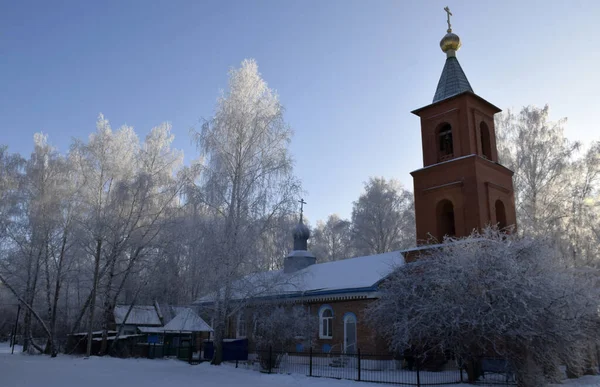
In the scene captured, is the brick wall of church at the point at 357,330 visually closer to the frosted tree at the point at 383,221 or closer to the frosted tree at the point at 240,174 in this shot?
the frosted tree at the point at 240,174

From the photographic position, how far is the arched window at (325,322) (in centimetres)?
2192

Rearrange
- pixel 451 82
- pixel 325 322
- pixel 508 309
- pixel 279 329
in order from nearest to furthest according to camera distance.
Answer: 1. pixel 508 309
2. pixel 279 329
3. pixel 451 82
4. pixel 325 322

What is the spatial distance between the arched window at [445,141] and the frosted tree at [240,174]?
7027 millimetres

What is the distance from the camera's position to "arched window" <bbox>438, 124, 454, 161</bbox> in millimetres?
20984

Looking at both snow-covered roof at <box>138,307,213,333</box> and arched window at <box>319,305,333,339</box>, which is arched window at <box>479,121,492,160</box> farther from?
snow-covered roof at <box>138,307,213,333</box>

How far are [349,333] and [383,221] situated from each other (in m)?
19.6

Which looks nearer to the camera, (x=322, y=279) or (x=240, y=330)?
(x=322, y=279)

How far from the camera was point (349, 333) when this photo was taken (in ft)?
68.2

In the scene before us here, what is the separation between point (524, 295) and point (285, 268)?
1837 centimetres

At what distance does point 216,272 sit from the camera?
17797mm

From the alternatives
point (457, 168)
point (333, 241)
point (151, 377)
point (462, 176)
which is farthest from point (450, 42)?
point (333, 241)

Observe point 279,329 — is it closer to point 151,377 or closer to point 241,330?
point 151,377

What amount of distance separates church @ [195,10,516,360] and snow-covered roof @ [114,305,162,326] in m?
11.7

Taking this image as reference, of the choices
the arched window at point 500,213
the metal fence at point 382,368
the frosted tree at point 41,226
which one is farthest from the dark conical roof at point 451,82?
the frosted tree at point 41,226
